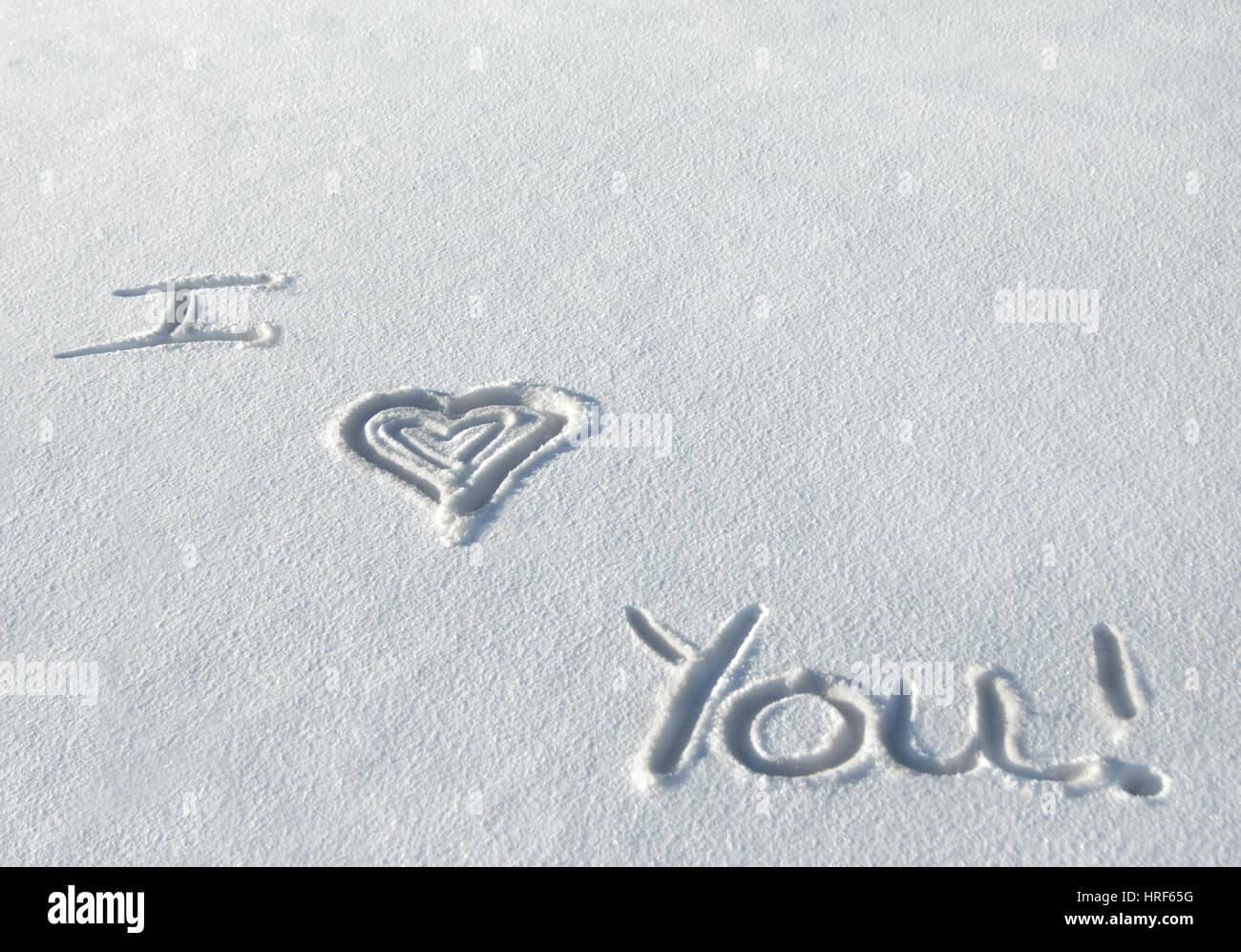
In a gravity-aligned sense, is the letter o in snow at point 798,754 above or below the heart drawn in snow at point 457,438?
below

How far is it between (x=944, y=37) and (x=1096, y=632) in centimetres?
146

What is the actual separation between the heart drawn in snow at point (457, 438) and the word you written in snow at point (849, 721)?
0.32m

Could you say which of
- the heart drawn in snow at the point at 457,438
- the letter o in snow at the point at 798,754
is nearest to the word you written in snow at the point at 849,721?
the letter o in snow at the point at 798,754

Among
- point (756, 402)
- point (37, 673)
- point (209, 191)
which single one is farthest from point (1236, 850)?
point (209, 191)

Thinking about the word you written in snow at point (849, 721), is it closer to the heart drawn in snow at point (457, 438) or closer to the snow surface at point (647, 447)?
the snow surface at point (647, 447)

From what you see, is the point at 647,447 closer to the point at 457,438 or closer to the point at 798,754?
the point at 457,438

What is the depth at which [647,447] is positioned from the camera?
5.04 feet

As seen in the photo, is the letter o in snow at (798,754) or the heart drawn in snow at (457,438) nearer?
the letter o in snow at (798,754)

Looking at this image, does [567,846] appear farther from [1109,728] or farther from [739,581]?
[1109,728]

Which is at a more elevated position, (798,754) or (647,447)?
(647,447)

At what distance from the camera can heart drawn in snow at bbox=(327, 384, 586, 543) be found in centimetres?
149

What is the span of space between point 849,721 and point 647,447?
466 millimetres

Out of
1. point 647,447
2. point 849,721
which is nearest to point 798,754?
point 849,721

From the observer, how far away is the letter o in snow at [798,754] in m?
1.19
